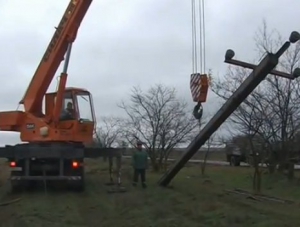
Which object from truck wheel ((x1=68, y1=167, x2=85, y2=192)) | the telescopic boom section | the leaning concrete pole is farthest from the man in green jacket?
the telescopic boom section

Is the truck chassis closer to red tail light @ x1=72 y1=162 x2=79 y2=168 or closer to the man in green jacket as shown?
red tail light @ x1=72 y1=162 x2=79 y2=168

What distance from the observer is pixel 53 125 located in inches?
836

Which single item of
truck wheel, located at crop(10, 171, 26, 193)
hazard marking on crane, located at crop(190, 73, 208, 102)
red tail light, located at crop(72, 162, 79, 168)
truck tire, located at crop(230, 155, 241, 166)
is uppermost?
hazard marking on crane, located at crop(190, 73, 208, 102)

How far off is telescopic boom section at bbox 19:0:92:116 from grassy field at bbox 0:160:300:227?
3.20 meters

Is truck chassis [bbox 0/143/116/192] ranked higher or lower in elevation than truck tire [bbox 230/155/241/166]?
lower

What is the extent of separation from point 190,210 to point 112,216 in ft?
6.91

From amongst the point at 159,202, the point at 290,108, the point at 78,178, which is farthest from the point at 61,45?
the point at 290,108

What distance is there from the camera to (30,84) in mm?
22391

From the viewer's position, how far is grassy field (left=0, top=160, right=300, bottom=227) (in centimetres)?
1449

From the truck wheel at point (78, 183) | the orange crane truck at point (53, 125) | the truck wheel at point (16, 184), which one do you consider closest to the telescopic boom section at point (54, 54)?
the orange crane truck at point (53, 125)

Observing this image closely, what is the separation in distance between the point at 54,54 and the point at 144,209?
753 cm

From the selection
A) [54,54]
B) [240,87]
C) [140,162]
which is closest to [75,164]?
[140,162]

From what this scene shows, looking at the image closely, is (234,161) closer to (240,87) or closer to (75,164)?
(75,164)

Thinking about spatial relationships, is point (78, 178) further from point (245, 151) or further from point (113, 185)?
point (245, 151)
